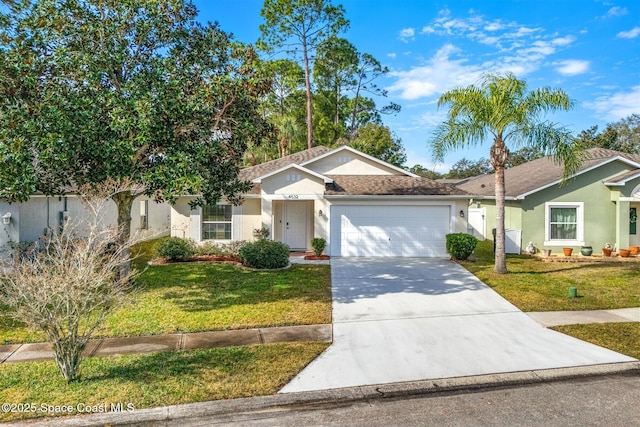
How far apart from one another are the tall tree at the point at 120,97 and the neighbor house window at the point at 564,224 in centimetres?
1335

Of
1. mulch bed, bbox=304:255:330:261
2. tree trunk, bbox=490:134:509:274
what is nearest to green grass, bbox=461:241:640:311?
tree trunk, bbox=490:134:509:274

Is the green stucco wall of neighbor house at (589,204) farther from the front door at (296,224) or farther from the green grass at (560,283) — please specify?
the front door at (296,224)

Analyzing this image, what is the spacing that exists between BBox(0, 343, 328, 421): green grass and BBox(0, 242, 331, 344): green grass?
3.79 feet

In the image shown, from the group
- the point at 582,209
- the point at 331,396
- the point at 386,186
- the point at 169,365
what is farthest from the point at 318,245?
the point at 582,209

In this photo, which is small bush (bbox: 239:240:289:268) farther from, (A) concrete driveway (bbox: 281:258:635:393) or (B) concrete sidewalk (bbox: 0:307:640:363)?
(B) concrete sidewalk (bbox: 0:307:640:363)

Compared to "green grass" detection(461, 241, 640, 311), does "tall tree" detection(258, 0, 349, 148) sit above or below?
above

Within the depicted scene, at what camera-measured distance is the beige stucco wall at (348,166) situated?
19500 mm

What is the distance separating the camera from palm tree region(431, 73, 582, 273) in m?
12.7

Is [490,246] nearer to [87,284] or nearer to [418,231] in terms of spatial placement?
[418,231]

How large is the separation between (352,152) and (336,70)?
62.9 ft

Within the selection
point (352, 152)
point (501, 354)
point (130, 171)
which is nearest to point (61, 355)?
point (130, 171)

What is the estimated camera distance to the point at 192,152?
31.3 feet

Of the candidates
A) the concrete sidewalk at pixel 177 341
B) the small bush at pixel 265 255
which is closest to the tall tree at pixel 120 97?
the concrete sidewalk at pixel 177 341

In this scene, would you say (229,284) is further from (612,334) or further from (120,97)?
(612,334)
